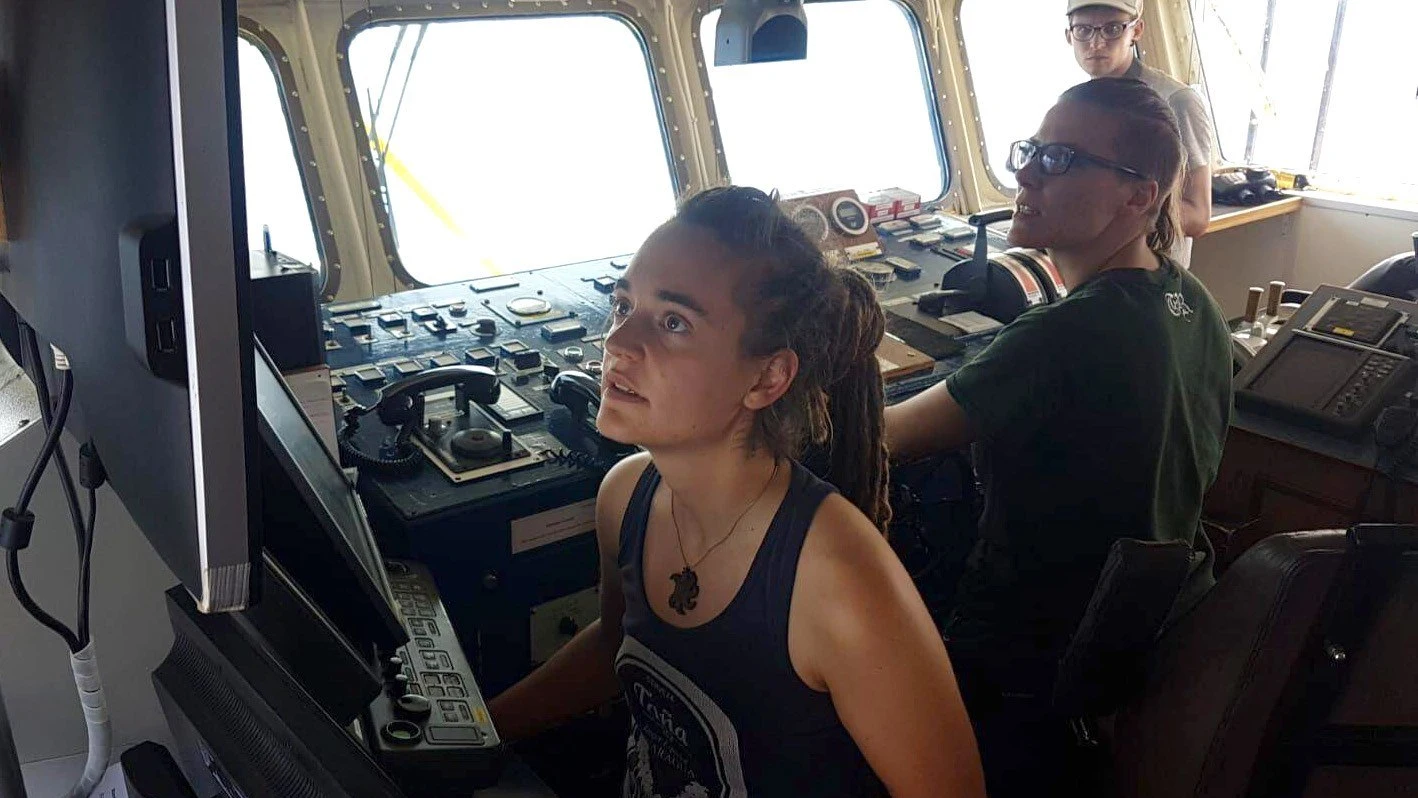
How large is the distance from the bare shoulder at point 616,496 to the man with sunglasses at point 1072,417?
1.53 ft

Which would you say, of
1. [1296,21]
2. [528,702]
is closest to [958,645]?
[528,702]

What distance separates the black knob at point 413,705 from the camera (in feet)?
3.32

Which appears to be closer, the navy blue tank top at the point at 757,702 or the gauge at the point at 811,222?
the navy blue tank top at the point at 757,702

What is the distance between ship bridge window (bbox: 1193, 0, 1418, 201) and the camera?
5.02m

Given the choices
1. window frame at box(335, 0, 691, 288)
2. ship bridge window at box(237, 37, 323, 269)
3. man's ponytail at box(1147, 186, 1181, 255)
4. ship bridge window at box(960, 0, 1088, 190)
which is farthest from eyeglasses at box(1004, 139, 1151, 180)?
ship bridge window at box(960, 0, 1088, 190)

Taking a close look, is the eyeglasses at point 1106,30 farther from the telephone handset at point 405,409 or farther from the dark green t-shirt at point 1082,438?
the telephone handset at point 405,409

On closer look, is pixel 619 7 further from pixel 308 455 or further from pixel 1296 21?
pixel 1296 21

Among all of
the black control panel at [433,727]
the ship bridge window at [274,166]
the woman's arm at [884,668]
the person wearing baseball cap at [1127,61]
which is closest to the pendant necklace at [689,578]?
the woman's arm at [884,668]

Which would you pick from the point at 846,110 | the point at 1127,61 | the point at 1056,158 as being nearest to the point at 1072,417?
the point at 1056,158

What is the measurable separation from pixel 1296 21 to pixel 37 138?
18.2 feet

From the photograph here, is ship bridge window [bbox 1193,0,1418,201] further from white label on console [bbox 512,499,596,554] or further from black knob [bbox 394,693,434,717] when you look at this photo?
black knob [bbox 394,693,434,717]

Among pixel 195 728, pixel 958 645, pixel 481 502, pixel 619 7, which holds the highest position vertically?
pixel 619 7

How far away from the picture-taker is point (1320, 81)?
201 inches

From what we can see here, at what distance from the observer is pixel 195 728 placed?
2.27 feet
